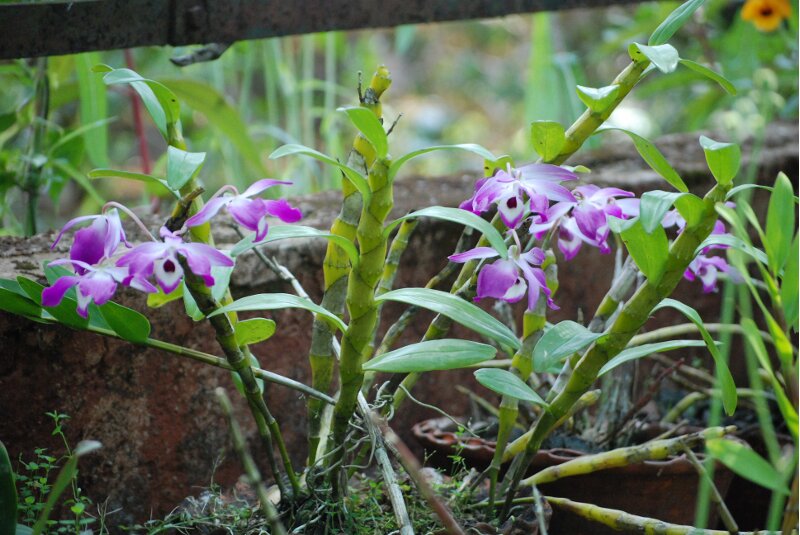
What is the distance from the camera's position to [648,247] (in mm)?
579

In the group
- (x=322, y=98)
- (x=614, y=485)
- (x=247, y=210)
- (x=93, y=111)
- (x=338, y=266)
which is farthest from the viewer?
(x=322, y=98)

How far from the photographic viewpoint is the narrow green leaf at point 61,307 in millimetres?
618

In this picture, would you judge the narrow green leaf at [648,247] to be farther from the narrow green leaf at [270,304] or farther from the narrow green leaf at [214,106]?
the narrow green leaf at [214,106]

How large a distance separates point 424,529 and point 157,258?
1.02ft

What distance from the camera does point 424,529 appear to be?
2.23ft

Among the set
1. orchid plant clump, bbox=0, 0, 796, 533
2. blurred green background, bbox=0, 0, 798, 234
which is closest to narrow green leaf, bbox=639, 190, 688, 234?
orchid plant clump, bbox=0, 0, 796, 533

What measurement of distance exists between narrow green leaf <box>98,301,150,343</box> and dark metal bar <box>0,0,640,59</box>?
295mm

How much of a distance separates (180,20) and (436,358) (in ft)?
1.56

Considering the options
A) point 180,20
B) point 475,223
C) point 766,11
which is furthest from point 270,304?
point 766,11

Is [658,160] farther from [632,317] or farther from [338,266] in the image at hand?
[338,266]

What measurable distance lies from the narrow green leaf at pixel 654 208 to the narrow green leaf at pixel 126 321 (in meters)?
0.35

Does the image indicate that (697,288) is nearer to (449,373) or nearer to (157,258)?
(449,373)

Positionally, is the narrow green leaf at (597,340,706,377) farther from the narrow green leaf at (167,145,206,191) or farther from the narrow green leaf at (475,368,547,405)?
the narrow green leaf at (167,145,206,191)

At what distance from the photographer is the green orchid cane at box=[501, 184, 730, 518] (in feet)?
1.90
